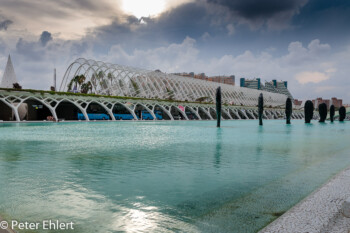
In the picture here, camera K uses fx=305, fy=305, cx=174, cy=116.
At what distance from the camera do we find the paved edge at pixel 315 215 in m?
3.56

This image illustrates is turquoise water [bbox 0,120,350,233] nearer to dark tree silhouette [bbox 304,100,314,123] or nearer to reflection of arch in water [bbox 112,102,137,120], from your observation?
dark tree silhouette [bbox 304,100,314,123]

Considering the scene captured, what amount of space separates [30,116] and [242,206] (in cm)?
5238

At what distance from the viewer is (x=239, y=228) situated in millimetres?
4090

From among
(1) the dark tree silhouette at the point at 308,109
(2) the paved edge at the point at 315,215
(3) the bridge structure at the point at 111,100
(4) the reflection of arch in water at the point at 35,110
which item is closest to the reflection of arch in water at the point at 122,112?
(3) the bridge structure at the point at 111,100

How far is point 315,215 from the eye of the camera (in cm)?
395

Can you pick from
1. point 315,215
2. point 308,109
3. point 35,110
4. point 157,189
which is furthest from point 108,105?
point 315,215

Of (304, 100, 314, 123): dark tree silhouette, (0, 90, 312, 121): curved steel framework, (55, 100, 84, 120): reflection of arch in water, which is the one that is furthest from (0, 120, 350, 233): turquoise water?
(55, 100, 84, 120): reflection of arch in water

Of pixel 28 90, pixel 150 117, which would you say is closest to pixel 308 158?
pixel 28 90

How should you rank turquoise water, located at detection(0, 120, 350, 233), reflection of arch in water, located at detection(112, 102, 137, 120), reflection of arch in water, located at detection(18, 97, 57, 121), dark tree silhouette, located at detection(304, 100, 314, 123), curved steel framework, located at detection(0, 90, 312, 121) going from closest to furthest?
turquoise water, located at detection(0, 120, 350, 233) < curved steel framework, located at detection(0, 90, 312, 121) < reflection of arch in water, located at detection(18, 97, 57, 121) < dark tree silhouette, located at detection(304, 100, 314, 123) < reflection of arch in water, located at detection(112, 102, 137, 120)

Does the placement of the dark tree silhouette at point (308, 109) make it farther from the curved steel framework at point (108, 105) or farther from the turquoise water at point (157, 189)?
the turquoise water at point (157, 189)

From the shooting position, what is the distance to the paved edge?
3562mm

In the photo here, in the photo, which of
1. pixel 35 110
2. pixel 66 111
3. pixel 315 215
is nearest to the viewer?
pixel 315 215

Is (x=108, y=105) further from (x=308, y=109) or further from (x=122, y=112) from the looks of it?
(x=308, y=109)

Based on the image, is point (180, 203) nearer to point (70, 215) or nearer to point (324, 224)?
point (70, 215)
